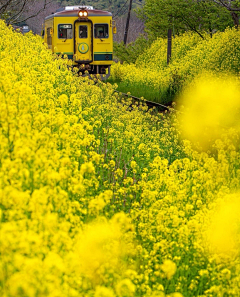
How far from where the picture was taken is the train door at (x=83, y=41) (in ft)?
54.2

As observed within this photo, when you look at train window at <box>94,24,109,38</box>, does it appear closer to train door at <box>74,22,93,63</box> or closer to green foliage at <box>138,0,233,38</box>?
train door at <box>74,22,93,63</box>

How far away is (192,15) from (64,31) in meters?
6.70

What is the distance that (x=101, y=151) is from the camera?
6871 millimetres

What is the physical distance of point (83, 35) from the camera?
1664cm

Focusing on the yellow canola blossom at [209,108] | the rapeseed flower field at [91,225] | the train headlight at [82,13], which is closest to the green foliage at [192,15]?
the train headlight at [82,13]

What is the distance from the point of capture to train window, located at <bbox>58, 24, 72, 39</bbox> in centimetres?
1641

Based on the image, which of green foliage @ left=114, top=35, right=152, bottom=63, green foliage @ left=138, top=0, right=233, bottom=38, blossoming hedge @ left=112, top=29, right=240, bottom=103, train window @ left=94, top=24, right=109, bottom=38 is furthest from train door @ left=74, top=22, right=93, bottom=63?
green foliage @ left=114, top=35, right=152, bottom=63

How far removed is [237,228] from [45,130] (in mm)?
1842

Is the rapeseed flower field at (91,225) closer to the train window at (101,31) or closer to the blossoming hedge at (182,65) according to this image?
the blossoming hedge at (182,65)

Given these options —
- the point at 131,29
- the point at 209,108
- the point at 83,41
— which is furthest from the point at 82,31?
the point at 131,29

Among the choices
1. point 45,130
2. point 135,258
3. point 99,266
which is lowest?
point 135,258

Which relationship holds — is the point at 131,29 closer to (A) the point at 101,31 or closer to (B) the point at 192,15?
(B) the point at 192,15

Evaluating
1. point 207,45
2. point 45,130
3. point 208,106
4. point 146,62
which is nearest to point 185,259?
point 45,130

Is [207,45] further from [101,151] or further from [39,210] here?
[39,210]
